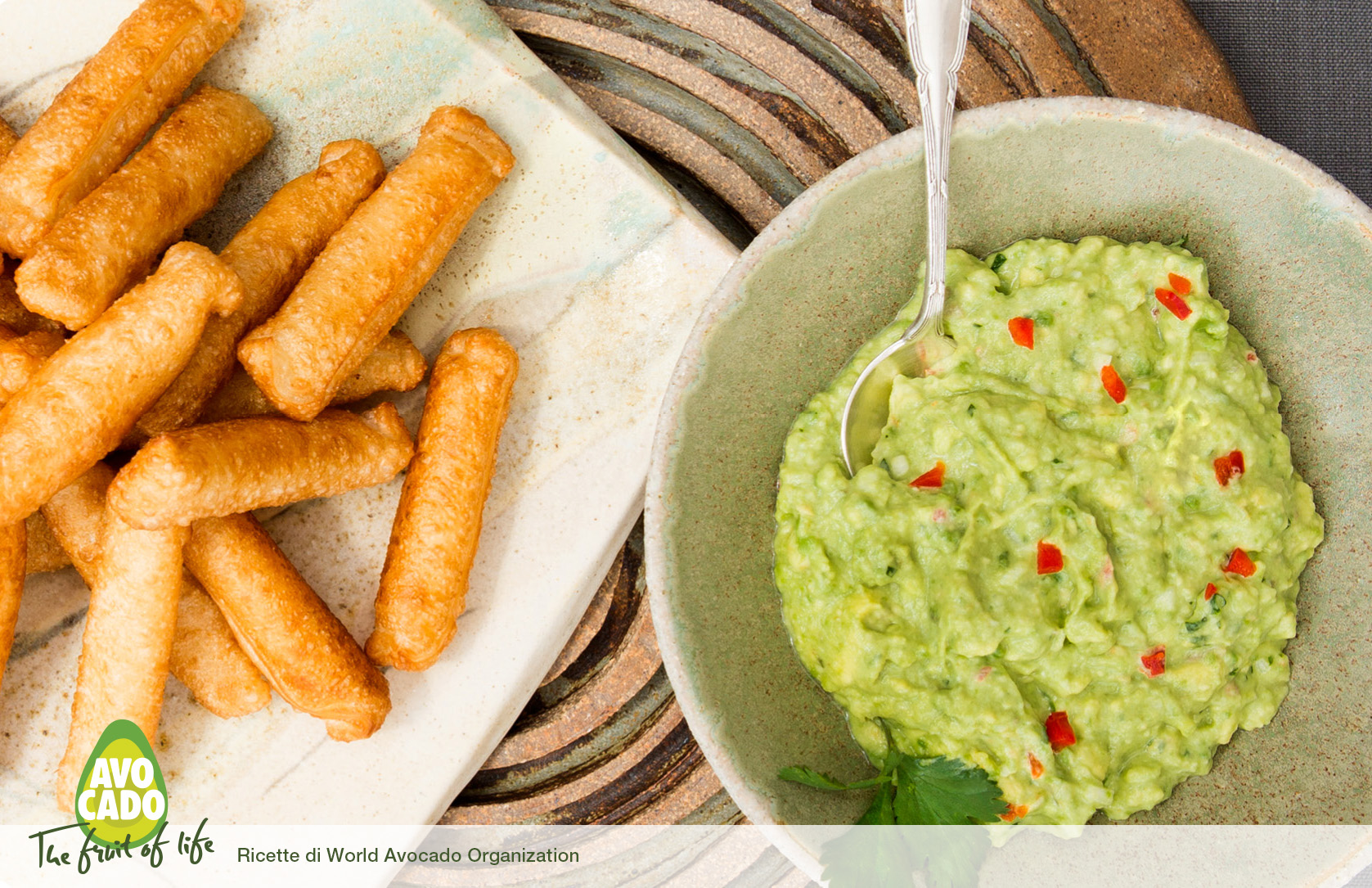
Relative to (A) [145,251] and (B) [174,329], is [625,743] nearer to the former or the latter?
(B) [174,329]

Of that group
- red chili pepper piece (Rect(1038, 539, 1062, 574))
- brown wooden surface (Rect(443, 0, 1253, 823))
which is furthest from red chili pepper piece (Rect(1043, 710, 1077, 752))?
brown wooden surface (Rect(443, 0, 1253, 823))

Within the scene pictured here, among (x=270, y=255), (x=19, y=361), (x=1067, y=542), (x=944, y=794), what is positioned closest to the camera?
(x=1067, y=542)

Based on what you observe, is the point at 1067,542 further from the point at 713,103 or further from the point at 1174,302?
the point at 713,103

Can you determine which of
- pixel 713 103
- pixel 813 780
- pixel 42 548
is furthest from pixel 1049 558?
pixel 42 548

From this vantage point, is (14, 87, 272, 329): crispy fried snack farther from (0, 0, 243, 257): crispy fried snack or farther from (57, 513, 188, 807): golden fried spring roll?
(57, 513, 188, 807): golden fried spring roll

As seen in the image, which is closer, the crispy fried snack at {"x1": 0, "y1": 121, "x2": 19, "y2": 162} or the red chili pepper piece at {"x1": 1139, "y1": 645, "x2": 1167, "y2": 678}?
the red chili pepper piece at {"x1": 1139, "y1": 645, "x2": 1167, "y2": 678}

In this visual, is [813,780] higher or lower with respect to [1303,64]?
lower

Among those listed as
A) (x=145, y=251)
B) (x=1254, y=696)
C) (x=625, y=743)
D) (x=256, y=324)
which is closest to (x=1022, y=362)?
(x=1254, y=696)
